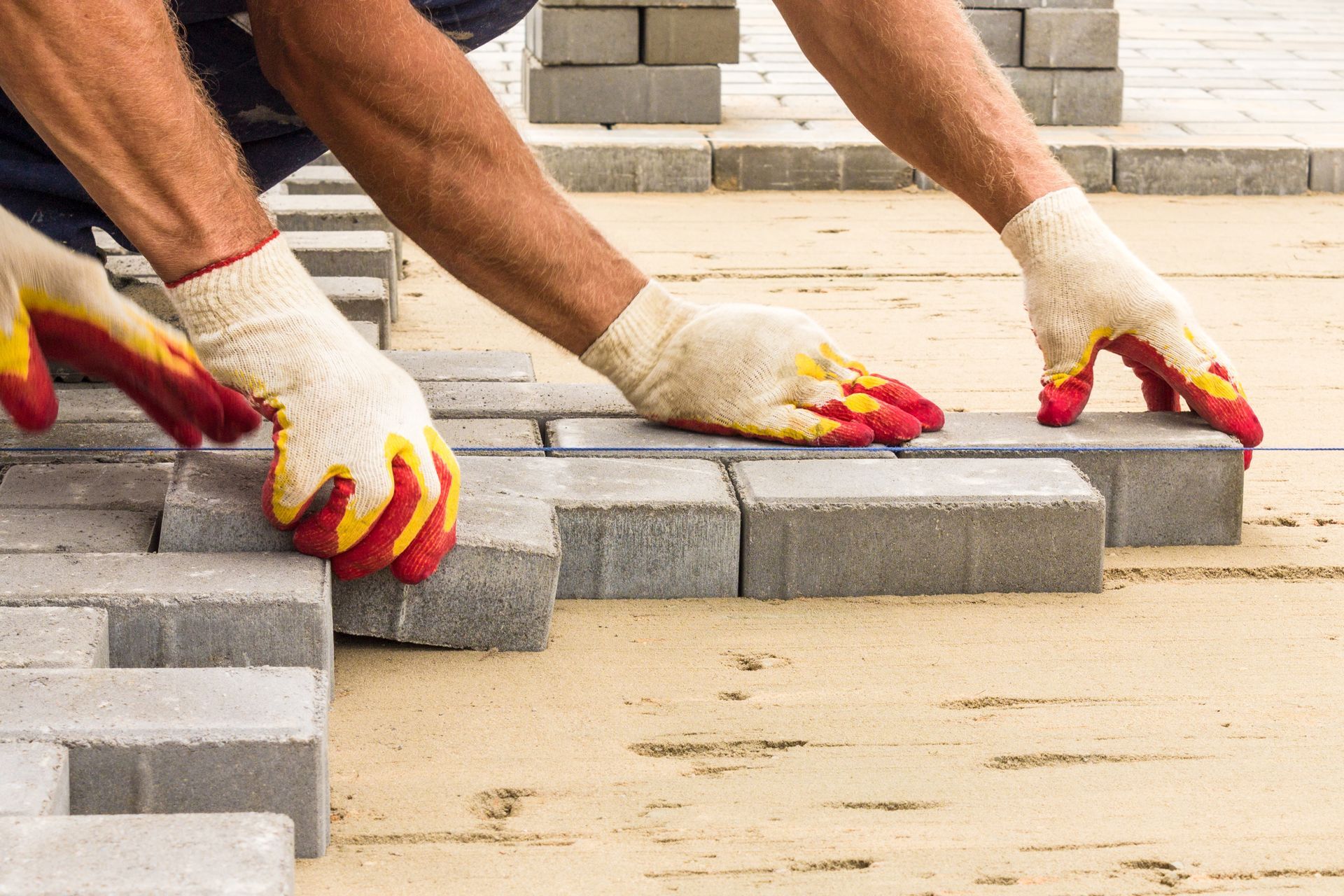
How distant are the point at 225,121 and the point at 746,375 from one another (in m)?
0.90

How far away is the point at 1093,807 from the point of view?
1.48m

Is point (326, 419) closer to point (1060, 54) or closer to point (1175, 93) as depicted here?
point (1060, 54)

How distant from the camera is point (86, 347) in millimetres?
1960

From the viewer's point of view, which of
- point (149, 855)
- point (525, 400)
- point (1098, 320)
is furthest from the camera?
point (525, 400)

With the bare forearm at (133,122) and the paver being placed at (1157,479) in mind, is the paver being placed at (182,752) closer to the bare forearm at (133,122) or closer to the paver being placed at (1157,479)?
the bare forearm at (133,122)

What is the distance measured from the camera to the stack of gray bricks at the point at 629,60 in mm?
5586

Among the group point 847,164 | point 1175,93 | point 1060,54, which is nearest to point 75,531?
point 847,164

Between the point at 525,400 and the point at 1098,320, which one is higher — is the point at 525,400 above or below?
below

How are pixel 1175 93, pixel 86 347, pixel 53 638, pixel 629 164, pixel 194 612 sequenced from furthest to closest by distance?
1. pixel 1175 93
2. pixel 629 164
3. pixel 86 347
4. pixel 194 612
5. pixel 53 638

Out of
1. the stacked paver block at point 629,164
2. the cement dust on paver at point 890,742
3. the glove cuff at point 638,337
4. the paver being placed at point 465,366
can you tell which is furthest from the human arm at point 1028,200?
the stacked paver block at point 629,164

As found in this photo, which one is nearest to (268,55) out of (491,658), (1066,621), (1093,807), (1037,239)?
(491,658)

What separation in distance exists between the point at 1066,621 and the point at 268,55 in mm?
1381

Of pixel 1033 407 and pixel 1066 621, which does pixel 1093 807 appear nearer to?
pixel 1066 621

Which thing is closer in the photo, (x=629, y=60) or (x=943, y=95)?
(x=943, y=95)
